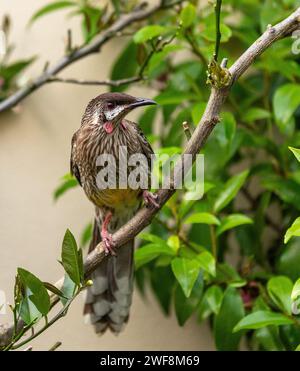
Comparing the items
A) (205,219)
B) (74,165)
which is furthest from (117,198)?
(205,219)

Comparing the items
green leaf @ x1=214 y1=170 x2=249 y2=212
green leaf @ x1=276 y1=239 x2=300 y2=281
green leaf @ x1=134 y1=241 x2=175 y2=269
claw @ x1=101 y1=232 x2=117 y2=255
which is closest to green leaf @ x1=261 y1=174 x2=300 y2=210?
green leaf @ x1=276 y1=239 x2=300 y2=281

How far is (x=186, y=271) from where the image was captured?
1.71 m

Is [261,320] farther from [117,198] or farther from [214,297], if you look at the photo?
[117,198]

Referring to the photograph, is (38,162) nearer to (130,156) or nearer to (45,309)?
(130,156)

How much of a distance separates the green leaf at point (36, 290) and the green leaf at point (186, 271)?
1.31 feet

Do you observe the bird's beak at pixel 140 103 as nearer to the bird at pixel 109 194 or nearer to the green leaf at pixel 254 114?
the bird at pixel 109 194

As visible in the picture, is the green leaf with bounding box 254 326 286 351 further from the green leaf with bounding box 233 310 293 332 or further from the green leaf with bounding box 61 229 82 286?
the green leaf with bounding box 61 229 82 286

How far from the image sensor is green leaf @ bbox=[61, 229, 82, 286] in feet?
4.30

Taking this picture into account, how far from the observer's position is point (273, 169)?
2316 millimetres

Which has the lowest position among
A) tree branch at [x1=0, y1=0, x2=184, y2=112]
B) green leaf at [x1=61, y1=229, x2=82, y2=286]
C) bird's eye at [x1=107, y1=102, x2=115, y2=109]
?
green leaf at [x1=61, y1=229, x2=82, y2=286]

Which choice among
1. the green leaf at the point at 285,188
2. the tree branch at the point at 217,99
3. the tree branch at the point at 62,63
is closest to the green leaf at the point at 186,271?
the tree branch at the point at 217,99

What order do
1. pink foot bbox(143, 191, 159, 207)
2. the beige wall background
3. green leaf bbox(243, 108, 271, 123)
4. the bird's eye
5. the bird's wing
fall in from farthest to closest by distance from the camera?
green leaf bbox(243, 108, 271, 123)
the beige wall background
the bird's wing
the bird's eye
pink foot bbox(143, 191, 159, 207)

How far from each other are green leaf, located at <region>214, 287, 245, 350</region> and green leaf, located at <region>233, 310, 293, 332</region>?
19 cm

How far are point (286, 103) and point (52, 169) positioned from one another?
875 mm
